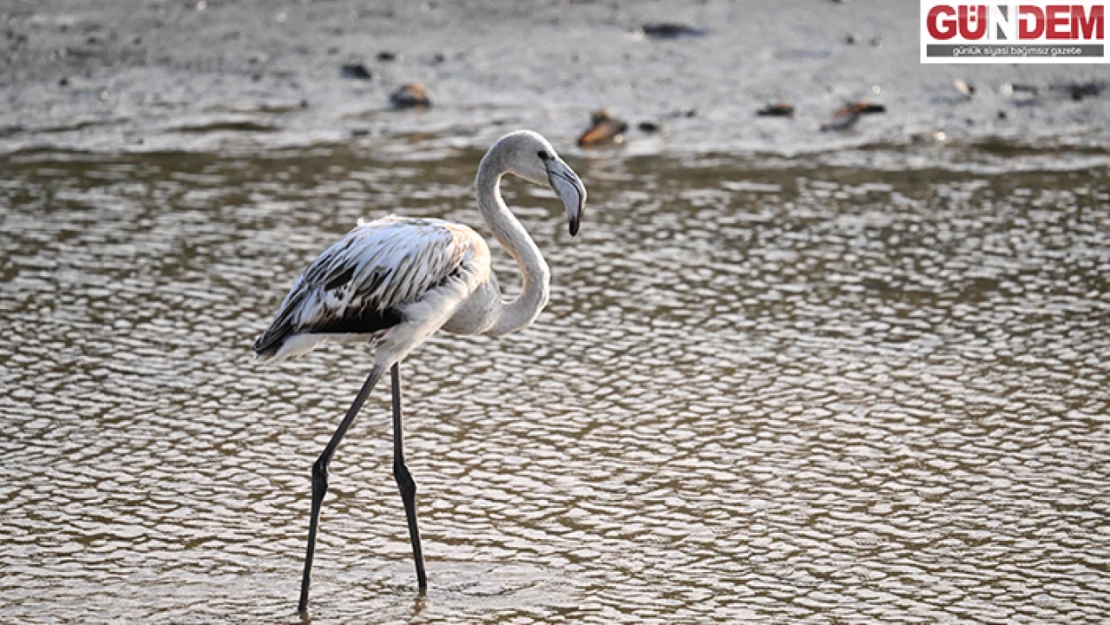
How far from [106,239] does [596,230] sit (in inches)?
110

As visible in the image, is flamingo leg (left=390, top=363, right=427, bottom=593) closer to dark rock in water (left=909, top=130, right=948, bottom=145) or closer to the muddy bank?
Answer: the muddy bank

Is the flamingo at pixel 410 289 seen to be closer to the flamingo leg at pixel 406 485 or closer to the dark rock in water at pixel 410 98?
the flamingo leg at pixel 406 485

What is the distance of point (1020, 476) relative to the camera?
20.7 ft

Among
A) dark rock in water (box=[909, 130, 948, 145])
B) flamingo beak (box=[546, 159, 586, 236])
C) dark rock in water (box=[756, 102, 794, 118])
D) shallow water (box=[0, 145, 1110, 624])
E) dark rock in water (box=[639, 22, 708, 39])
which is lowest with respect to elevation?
shallow water (box=[0, 145, 1110, 624])

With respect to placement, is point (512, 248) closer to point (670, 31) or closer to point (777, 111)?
point (777, 111)

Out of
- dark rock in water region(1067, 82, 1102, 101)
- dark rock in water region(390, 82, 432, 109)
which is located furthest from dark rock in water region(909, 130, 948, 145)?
dark rock in water region(390, 82, 432, 109)

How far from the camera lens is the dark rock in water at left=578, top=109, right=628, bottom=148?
11570mm

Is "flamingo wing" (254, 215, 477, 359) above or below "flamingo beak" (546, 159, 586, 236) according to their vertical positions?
below

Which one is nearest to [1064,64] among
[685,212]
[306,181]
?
[685,212]

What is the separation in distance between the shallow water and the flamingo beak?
1204mm

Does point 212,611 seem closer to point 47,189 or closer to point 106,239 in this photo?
point 106,239

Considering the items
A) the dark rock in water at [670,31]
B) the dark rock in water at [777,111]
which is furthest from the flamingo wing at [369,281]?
the dark rock in water at [670,31]
